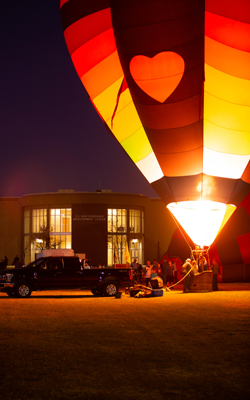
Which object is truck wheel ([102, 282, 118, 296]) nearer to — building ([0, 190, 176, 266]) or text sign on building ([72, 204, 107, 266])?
Result: building ([0, 190, 176, 266])

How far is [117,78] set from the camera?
51.0ft

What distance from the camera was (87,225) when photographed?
186ft

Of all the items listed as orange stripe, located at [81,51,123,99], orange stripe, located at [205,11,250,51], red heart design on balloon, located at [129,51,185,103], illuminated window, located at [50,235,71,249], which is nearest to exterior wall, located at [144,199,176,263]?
illuminated window, located at [50,235,71,249]

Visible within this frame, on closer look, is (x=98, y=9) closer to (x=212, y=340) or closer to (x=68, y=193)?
(x=212, y=340)

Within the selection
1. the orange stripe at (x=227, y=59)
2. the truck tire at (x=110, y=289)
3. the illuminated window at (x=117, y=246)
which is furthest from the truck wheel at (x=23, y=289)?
the illuminated window at (x=117, y=246)

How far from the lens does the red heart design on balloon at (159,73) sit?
13875mm

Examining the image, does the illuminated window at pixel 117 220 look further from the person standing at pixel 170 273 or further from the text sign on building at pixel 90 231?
the person standing at pixel 170 273

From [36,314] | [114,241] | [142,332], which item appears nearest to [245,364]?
[142,332]

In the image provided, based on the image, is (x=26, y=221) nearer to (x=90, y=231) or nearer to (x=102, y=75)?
(x=90, y=231)

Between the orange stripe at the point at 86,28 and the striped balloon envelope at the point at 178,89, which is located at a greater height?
the orange stripe at the point at 86,28

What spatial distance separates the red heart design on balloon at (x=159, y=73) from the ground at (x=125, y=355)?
271 inches

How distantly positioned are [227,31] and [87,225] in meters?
44.6

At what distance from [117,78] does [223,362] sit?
1154 centimetres

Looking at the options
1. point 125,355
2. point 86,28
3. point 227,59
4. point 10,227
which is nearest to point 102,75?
point 86,28
